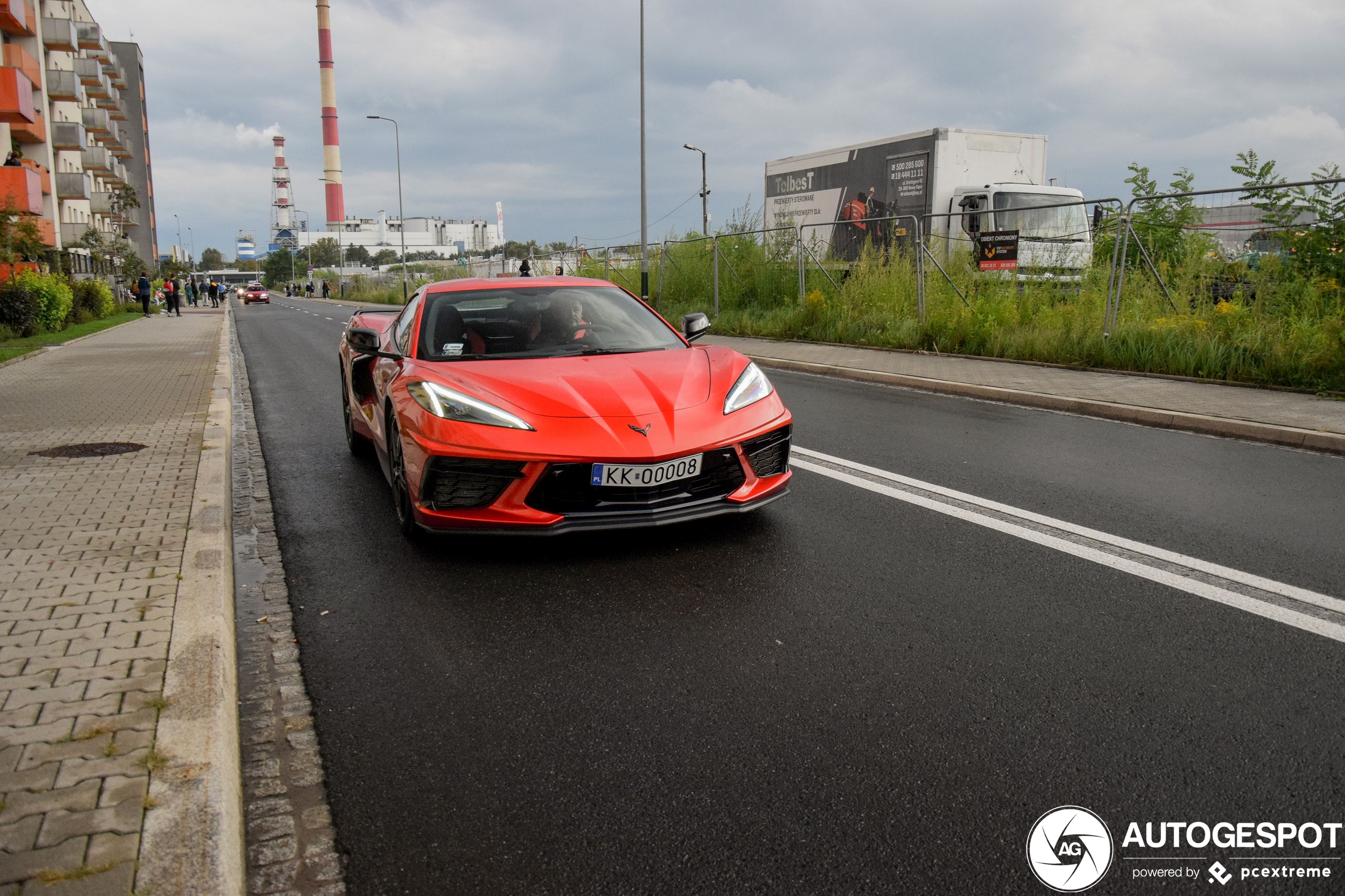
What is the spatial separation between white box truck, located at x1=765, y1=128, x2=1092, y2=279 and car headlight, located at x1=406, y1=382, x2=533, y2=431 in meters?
12.3

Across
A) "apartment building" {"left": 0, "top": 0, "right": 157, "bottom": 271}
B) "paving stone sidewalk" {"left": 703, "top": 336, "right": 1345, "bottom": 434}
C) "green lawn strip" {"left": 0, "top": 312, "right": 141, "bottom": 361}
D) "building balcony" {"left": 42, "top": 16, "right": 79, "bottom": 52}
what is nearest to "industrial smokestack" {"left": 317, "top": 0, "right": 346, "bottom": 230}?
"apartment building" {"left": 0, "top": 0, "right": 157, "bottom": 271}

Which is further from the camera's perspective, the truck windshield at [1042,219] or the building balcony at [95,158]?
the building balcony at [95,158]

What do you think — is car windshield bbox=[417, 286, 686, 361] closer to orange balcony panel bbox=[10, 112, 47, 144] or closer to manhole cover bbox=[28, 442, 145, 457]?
manhole cover bbox=[28, 442, 145, 457]

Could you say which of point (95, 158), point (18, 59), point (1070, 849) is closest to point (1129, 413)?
Result: point (1070, 849)

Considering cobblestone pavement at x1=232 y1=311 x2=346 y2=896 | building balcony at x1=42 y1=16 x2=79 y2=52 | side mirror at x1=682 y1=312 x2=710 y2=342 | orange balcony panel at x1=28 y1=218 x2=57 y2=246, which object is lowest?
cobblestone pavement at x1=232 y1=311 x2=346 y2=896

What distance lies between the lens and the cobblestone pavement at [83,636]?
2240mm

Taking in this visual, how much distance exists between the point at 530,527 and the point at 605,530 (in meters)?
0.34

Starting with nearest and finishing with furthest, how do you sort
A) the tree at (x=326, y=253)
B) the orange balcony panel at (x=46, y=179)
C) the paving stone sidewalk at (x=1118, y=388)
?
the paving stone sidewalk at (x=1118, y=388)
the orange balcony panel at (x=46, y=179)
the tree at (x=326, y=253)

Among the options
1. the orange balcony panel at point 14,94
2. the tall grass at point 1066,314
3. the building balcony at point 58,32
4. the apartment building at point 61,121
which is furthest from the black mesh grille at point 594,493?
the building balcony at point 58,32

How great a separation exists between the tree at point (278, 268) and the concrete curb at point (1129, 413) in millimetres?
147491

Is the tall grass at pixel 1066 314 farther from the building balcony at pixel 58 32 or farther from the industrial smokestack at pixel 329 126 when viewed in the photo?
the industrial smokestack at pixel 329 126

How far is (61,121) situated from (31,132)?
10.0 meters

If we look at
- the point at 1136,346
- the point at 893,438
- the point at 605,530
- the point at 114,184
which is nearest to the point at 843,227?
the point at 1136,346

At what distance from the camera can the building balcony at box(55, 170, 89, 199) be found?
46.9 metres
